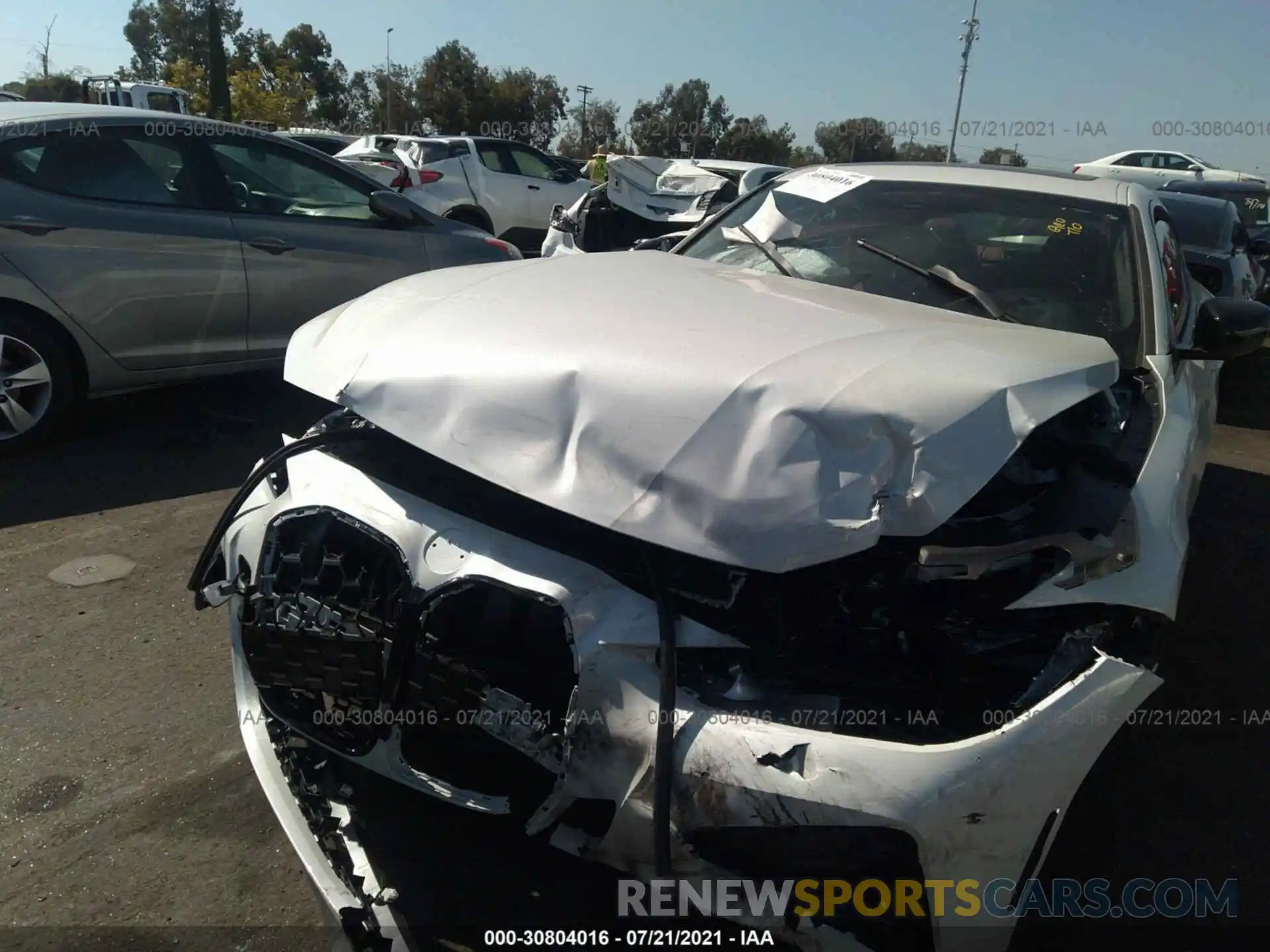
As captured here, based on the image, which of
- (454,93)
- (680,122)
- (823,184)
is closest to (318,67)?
(454,93)

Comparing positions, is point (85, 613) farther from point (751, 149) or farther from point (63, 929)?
point (751, 149)

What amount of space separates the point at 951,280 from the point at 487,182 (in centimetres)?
949

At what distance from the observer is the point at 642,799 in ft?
5.60

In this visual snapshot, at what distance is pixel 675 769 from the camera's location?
1675mm

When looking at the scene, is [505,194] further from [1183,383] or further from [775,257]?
[1183,383]

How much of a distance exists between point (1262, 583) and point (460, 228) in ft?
15.8

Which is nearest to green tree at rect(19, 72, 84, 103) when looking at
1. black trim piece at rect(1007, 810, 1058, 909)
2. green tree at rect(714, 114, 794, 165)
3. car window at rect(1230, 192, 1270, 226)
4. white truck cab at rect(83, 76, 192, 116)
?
white truck cab at rect(83, 76, 192, 116)

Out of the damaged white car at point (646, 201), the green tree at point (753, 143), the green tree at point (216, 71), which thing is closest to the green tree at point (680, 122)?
the green tree at point (753, 143)

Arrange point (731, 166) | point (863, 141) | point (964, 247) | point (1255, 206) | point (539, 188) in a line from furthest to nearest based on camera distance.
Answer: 1. point (863, 141)
2. point (1255, 206)
3. point (539, 188)
4. point (731, 166)
5. point (964, 247)

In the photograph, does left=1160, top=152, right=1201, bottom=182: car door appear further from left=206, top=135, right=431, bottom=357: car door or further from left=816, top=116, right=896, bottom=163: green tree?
left=206, top=135, right=431, bottom=357: car door

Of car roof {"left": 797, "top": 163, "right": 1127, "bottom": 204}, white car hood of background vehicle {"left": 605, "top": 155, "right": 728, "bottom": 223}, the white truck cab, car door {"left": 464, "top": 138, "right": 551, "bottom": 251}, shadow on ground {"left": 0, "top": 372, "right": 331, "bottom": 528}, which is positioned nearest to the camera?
car roof {"left": 797, "top": 163, "right": 1127, "bottom": 204}

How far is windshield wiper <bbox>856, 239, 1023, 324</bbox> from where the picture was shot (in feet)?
9.32

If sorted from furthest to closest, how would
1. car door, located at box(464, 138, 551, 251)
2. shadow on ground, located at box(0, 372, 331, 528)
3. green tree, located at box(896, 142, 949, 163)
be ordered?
green tree, located at box(896, 142, 949, 163)
car door, located at box(464, 138, 551, 251)
shadow on ground, located at box(0, 372, 331, 528)

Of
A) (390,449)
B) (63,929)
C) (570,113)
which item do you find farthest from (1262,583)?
(570,113)
